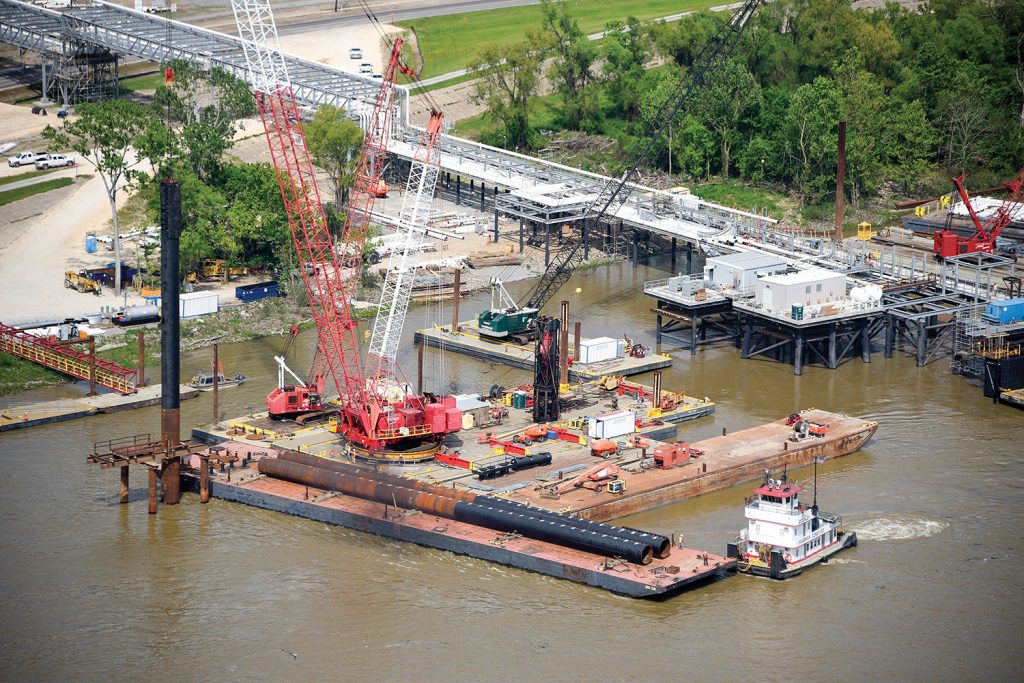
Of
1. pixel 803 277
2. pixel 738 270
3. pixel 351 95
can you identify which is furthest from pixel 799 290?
pixel 351 95

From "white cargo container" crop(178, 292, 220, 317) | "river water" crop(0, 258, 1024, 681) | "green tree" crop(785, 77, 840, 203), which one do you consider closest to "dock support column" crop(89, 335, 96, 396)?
"river water" crop(0, 258, 1024, 681)

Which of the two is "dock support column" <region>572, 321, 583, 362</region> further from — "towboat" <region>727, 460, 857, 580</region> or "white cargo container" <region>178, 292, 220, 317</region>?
"towboat" <region>727, 460, 857, 580</region>

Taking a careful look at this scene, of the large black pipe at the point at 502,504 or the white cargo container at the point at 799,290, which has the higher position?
the white cargo container at the point at 799,290

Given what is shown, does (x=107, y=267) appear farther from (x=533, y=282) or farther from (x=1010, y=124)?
(x=1010, y=124)

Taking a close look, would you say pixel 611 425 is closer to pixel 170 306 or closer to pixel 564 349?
pixel 564 349

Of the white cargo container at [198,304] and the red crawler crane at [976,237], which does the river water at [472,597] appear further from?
the red crawler crane at [976,237]

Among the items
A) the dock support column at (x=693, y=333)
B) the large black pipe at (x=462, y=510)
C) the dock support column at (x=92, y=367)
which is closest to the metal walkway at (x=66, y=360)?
the dock support column at (x=92, y=367)

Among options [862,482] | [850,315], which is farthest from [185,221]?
[862,482]
